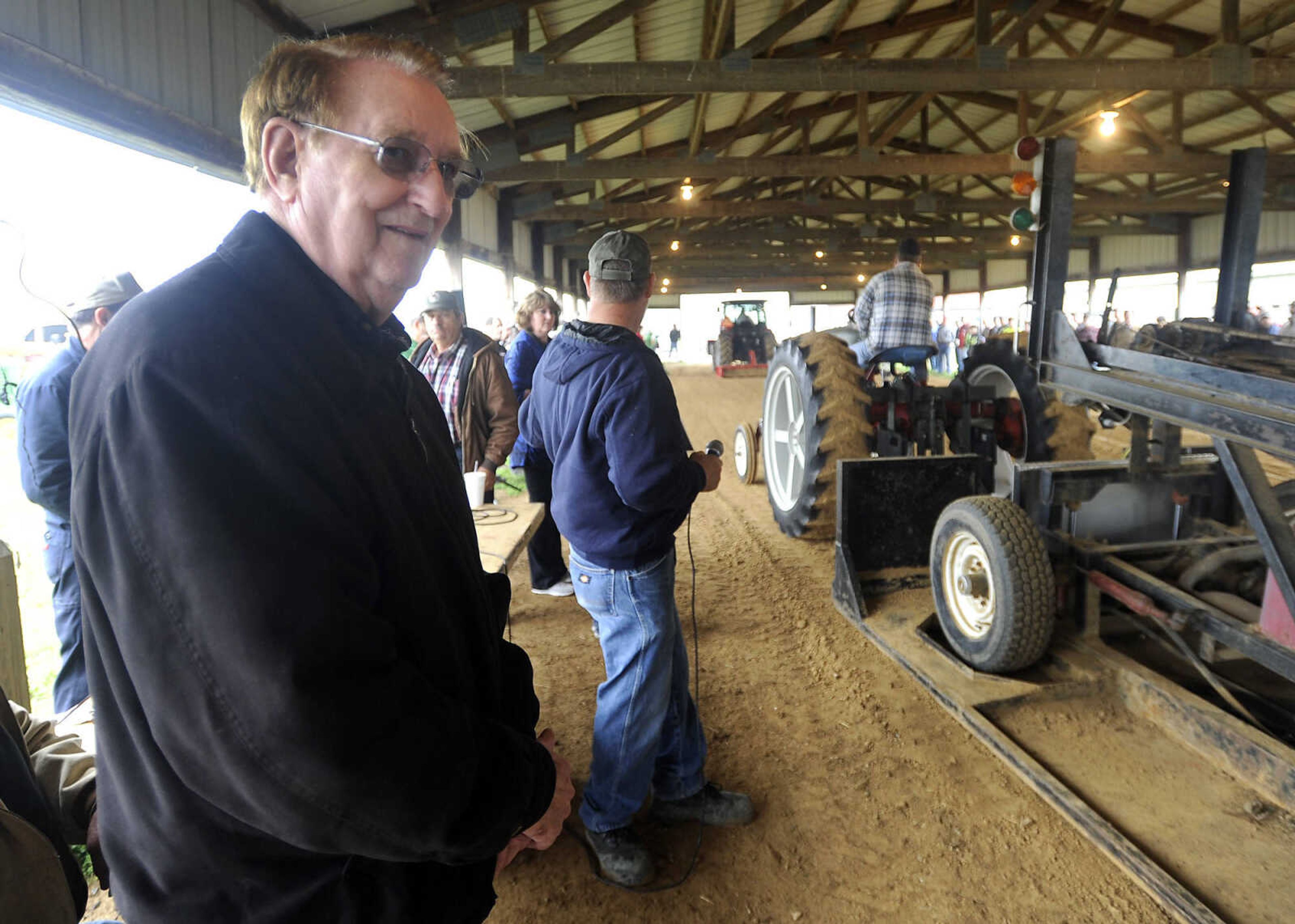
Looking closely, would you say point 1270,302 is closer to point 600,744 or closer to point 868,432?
point 868,432

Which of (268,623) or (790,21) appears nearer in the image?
(268,623)

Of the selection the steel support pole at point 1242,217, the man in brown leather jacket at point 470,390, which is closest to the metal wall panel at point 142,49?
the man in brown leather jacket at point 470,390

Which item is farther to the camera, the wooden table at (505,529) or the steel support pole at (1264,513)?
the wooden table at (505,529)

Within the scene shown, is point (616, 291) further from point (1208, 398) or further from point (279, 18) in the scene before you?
point (279, 18)

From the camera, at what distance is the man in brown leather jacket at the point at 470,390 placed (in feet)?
14.7

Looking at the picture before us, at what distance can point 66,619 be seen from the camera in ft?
10.4

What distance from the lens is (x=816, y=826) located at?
8.34 feet

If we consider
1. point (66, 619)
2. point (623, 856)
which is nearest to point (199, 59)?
point (66, 619)

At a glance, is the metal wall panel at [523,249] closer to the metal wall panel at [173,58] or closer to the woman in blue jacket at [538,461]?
the metal wall panel at [173,58]

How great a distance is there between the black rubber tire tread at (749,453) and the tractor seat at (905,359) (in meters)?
1.96

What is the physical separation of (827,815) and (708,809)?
404 millimetres

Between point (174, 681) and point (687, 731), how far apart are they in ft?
6.61

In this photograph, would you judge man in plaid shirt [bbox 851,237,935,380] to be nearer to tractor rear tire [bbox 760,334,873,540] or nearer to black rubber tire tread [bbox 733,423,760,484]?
tractor rear tire [bbox 760,334,873,540]

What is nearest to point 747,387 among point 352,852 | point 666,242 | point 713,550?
point 666,242
